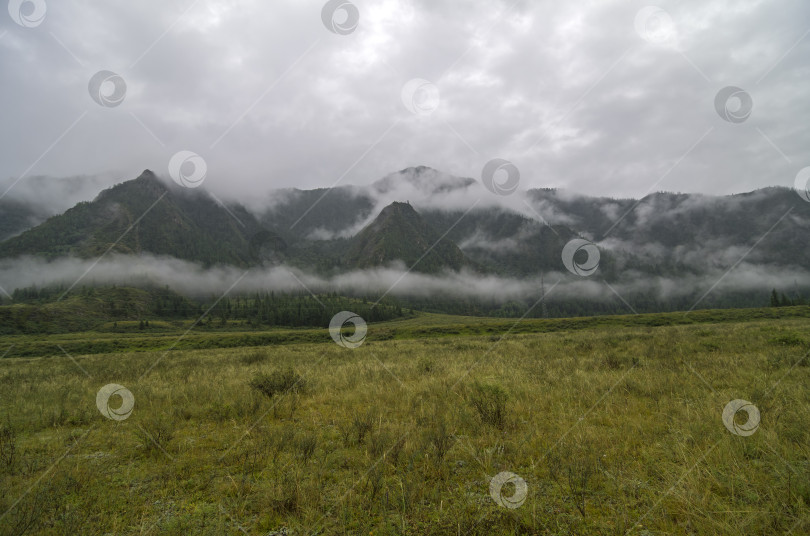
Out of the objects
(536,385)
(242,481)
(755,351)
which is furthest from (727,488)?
(755,351)

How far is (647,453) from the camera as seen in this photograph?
552cm

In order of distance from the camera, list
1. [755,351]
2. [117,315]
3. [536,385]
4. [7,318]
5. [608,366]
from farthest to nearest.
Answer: [117,315]
[7,318]
[755,351]
[608,366]
[536,385]

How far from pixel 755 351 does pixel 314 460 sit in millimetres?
17466

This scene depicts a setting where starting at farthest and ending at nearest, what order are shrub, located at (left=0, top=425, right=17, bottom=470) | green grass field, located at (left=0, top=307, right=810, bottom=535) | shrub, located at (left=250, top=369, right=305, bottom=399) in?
shrub, located at (left=250, top=369, right=305, bottom=399) → shrub, located at (left=0, top=425, right=17, bottom=470) → green grass field, located at (left=0, top=307, right=810, bottom=535)

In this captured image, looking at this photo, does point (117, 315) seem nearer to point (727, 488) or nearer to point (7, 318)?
point (7, 318)

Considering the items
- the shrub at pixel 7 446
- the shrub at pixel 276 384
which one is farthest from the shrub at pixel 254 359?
the shrub at pixel 7 446

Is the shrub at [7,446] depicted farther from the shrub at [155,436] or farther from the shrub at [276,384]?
the shrub at [276,384]
